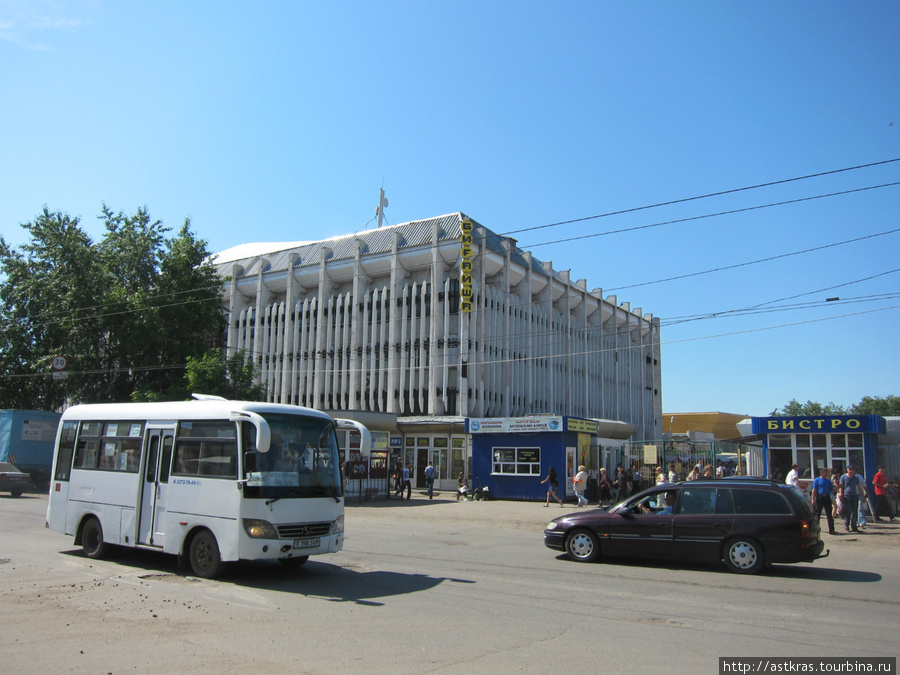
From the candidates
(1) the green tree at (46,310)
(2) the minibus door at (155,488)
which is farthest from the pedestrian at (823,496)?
(1) the green tree at (46,310)

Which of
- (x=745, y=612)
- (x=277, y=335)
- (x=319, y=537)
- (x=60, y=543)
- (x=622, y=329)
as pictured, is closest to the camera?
(x=745, y=612)

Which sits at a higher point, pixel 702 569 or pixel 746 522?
pixel 746 522

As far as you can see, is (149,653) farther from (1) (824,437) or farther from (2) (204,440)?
(1) (824,437)

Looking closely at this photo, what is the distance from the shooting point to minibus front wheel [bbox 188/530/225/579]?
9547 millimetres

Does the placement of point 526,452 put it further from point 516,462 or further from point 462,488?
point 462,488

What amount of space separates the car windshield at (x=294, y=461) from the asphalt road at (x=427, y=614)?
1356 mm

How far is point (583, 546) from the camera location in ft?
40.1

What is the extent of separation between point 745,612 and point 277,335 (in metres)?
45.5

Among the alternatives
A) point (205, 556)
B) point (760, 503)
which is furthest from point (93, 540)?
point (760, 503)

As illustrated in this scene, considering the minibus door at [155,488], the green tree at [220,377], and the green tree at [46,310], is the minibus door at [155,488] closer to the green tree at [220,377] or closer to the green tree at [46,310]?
the green tree at [220,377]

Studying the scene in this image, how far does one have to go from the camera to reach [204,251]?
124ft

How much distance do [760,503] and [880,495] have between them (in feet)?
38.7

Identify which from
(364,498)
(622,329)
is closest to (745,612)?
(364,498)

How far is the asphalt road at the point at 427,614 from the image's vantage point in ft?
19.5
